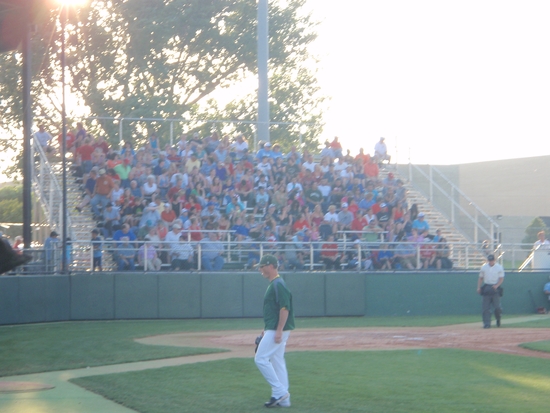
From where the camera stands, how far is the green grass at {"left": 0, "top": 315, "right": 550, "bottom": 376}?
1268cm

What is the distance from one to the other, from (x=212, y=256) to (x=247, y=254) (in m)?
1.36

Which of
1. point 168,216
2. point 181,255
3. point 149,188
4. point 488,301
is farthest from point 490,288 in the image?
point 149,188

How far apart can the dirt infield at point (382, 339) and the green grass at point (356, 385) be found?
4.42 ft

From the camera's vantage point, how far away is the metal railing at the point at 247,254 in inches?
774

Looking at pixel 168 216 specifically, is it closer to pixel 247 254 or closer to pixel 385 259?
pixel 247 254

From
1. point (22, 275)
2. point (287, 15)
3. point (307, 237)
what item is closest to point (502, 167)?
point (287, 15)

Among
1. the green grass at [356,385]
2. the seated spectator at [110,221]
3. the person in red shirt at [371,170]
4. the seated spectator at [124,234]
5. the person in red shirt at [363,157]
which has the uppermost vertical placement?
the person in red shirt at [363,157]

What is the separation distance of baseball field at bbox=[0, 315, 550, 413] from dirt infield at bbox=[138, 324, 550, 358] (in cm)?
2

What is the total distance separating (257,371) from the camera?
1175 cm

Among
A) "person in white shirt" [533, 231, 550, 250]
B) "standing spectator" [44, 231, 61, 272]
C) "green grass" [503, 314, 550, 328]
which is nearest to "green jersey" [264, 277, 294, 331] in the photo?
"standing spectator" [44, 231, 61, 272]

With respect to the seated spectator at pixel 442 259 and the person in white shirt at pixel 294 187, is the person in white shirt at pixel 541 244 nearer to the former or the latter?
the seated spectator at pixel 442 259

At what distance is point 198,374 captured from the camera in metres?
11.4

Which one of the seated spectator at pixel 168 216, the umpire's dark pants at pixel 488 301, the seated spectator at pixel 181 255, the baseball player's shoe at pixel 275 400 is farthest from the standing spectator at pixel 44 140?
the baseball player's shoe at pixel 275 400

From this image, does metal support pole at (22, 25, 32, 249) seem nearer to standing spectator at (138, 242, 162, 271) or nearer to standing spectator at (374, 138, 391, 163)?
standing spectator at (138, 242, 162, 271)
